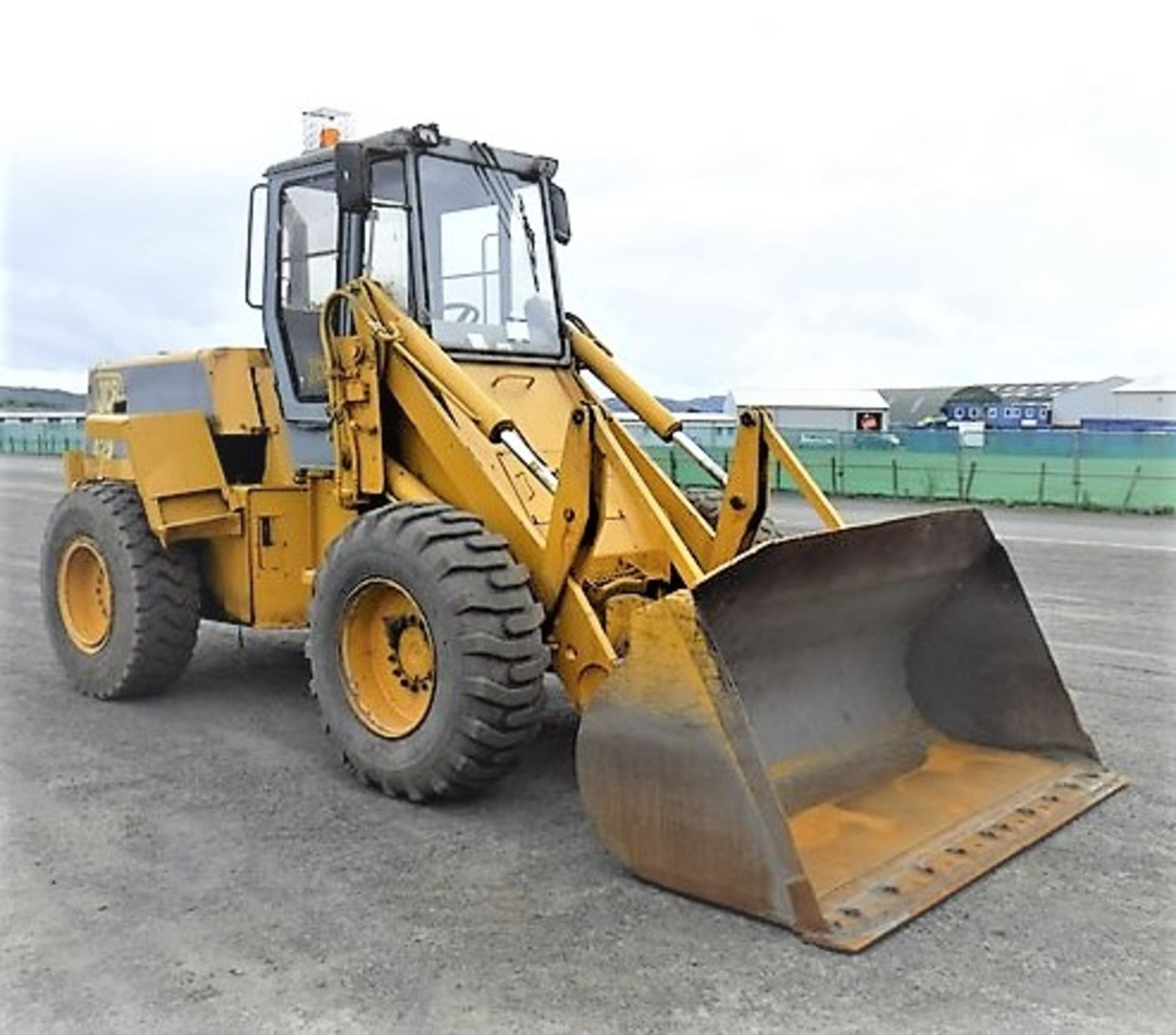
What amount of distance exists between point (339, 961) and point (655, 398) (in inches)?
136

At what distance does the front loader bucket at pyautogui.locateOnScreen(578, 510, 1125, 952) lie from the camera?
12.4 ft

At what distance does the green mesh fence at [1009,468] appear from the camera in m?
19.6

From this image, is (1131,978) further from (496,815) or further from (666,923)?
(496,815)

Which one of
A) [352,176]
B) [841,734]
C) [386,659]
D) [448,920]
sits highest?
[352,176]

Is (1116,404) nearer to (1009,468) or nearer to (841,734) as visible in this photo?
(1009,468)

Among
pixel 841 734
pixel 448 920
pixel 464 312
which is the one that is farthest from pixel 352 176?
pixel 448 920

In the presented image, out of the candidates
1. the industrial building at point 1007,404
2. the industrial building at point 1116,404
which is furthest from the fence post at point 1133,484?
the industrial building at point 1007,404

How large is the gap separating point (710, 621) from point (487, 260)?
2.63 m

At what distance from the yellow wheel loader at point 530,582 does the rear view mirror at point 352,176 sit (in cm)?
2

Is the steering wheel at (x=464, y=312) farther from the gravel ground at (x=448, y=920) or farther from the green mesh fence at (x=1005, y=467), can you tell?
the green mesh fence at (x=1005, y=467)

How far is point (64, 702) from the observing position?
21.2 ft

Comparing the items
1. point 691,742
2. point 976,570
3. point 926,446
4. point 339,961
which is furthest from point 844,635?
point 926,446

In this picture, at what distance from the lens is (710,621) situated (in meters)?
4.03

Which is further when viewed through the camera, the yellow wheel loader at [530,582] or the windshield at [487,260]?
the windshield at [487,260]
